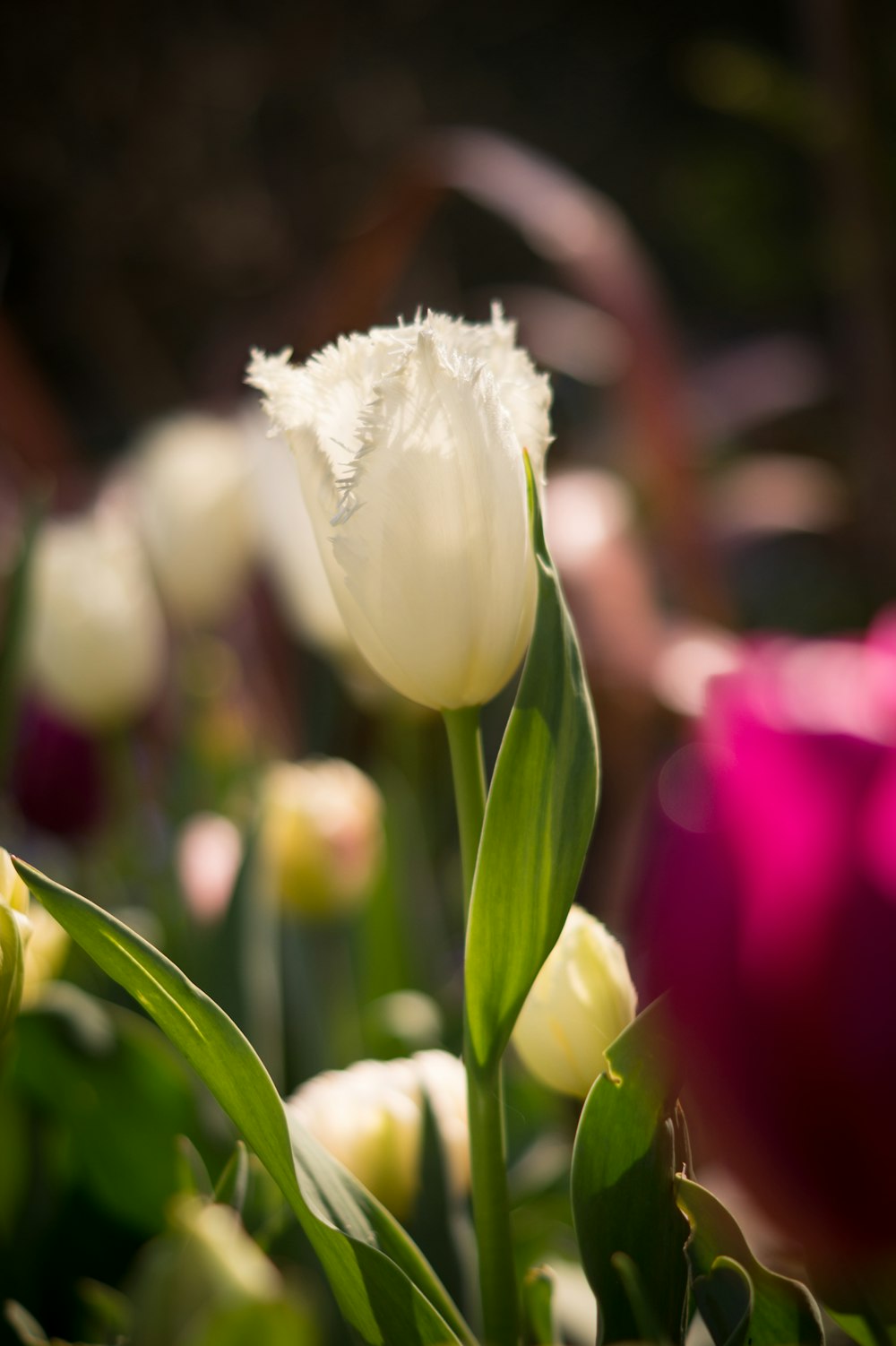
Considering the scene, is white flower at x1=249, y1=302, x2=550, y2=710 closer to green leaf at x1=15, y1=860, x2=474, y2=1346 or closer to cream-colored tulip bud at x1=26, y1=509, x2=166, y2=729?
green leaf at x1=15, y1=860, x2=474, y2=1346

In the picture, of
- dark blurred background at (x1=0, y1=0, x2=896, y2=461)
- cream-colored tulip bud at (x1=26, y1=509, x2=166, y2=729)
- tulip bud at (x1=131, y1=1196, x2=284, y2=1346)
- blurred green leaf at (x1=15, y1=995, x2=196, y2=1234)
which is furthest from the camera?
dark blurred background at (x1=0, y1=0, x2=896, y2=461)

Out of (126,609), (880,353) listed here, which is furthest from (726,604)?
(880,353)

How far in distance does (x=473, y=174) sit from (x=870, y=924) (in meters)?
0.45

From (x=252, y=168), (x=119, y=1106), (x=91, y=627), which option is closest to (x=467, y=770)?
(x=119, y=1106)

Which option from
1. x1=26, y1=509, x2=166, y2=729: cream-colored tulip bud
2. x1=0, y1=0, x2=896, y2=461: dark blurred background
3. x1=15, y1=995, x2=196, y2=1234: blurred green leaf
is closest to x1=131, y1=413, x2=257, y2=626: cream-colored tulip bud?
x1=26, y1=509, x2=166, y2=729: cream-colored tulip bud

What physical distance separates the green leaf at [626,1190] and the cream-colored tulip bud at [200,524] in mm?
316

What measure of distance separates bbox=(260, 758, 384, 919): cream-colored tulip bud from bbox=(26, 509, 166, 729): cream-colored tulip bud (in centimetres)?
8

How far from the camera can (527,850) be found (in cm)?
13

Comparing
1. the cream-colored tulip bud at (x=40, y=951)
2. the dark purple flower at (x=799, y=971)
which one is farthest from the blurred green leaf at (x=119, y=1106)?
the dark purple flower at (x=799, y=971)

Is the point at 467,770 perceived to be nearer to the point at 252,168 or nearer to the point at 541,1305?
the point at 541,1305

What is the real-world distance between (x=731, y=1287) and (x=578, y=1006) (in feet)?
0.12

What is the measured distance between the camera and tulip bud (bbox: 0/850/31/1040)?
126mm

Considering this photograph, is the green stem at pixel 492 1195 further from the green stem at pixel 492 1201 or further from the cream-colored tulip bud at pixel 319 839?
the cream-colored tulip bud at pixel 319 839

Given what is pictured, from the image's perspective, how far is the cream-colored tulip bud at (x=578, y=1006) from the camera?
0.15 m
